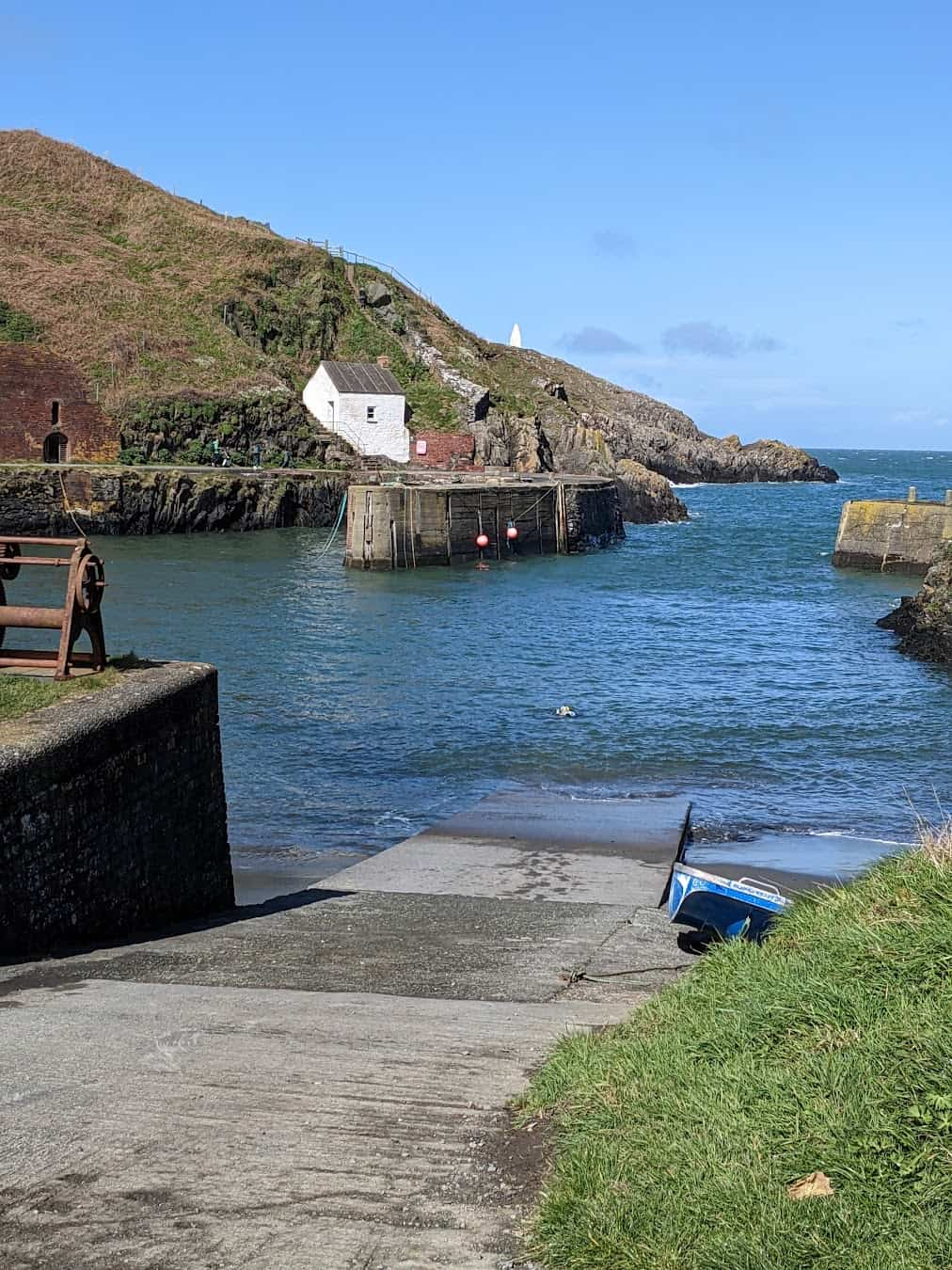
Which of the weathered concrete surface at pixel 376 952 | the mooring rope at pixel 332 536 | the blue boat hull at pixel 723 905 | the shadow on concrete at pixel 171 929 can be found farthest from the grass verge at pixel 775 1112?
the mooring rope at pixel 332 536

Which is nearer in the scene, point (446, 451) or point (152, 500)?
point (152, 500)

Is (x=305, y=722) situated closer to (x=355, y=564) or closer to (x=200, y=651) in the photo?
(x=200, y=651)

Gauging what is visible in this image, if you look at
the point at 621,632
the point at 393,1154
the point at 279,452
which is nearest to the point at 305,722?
the point at 621,632

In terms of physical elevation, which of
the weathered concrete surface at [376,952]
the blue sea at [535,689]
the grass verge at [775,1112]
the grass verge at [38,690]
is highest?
the grass verge at [38,690]

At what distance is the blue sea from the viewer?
19.9 m

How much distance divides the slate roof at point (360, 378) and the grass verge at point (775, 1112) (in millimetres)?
73174

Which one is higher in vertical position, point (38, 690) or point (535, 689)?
point (38, 690)

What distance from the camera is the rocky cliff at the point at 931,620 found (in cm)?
3347

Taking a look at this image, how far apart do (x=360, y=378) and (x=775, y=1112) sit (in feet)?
249

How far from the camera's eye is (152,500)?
63469 millimetres

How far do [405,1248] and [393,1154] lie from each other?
0.71 meters

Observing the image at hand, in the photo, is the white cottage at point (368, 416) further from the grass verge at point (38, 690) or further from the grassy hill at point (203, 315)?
the grass verge at point (38, 690)

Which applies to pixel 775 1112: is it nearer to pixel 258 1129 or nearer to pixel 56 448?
pixel 258 1129

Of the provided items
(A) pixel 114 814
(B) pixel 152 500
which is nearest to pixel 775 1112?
(A) pixel 114 814
